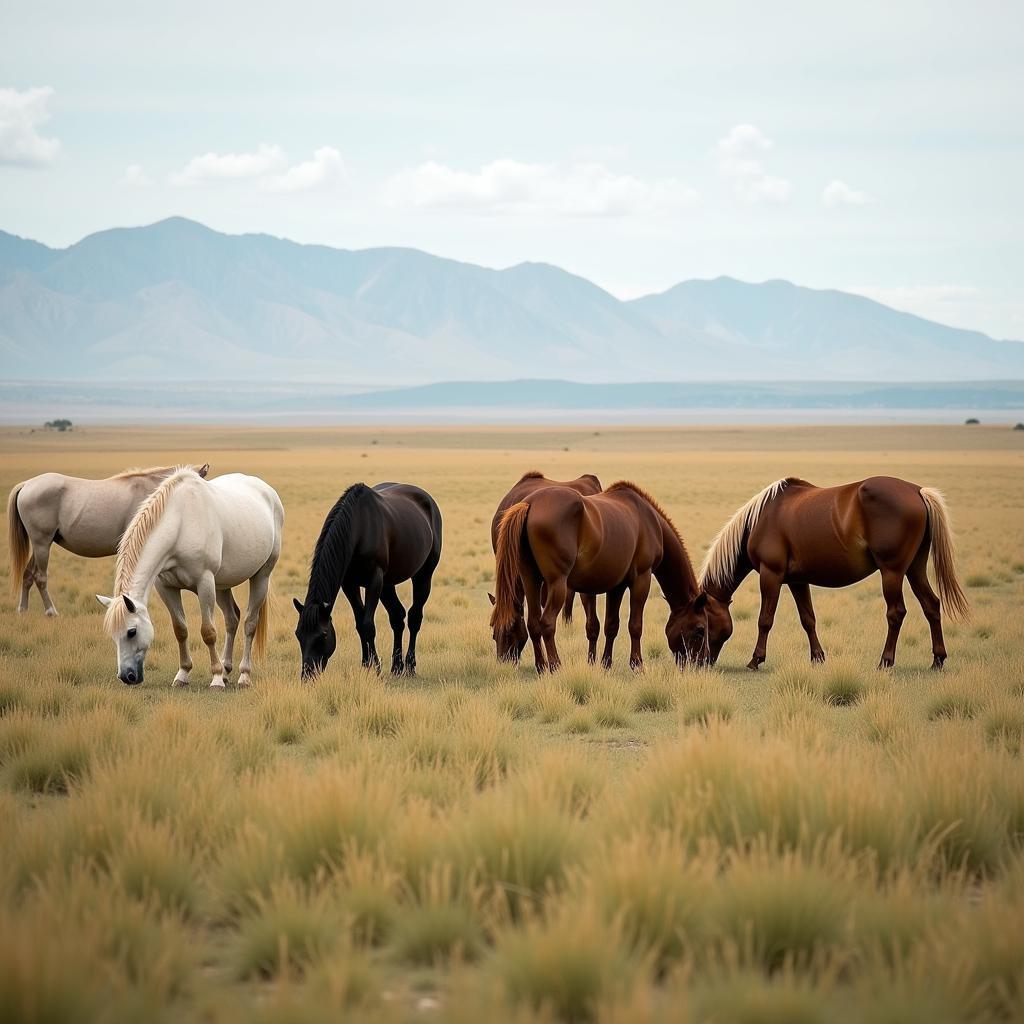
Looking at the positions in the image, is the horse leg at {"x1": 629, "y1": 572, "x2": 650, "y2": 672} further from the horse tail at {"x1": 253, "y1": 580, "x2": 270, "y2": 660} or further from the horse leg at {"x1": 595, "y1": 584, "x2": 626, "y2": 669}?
the horse tail at {"x1": 253, "y1": 580, "x2": 270, "y2": 660}

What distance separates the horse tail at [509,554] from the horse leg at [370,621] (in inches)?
43.8

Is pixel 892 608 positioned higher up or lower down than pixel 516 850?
higher up

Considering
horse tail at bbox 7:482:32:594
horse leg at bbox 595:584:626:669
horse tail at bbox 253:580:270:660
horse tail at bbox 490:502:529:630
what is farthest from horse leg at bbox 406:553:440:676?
horse tail at bbox 7:482:32:594

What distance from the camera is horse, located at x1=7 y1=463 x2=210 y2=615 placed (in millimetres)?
14023

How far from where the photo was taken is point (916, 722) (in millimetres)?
8727

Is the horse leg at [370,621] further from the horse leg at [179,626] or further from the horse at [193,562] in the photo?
the horse leg at [179,626]

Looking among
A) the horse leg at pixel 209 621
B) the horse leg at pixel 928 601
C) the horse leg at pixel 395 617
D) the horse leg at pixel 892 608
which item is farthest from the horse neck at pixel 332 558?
the horse leg at pixel 928 601

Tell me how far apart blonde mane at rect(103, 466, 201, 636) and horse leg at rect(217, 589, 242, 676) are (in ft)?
4.76

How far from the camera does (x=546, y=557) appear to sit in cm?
1088

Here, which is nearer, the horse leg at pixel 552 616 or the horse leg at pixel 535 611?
the horse leg at pixel 552 616

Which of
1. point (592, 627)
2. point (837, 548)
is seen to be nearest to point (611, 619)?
point (592, 627)

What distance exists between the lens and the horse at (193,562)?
32.0 feet

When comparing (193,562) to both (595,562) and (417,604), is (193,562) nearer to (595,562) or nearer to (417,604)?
(417,604)

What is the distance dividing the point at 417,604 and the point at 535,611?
5.29 feet
